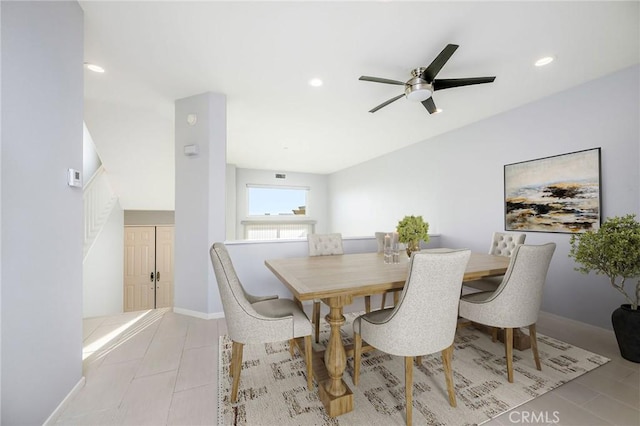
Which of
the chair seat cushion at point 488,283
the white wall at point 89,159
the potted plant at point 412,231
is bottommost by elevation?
the chair seat cushion at point 488,283

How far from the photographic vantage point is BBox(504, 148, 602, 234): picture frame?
262cm

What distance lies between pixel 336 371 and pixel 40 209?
1.82 meters

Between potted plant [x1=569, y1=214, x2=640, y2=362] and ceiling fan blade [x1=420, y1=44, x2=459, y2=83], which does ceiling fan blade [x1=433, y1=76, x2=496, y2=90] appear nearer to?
ceiling fan blade [x1=420, y1=44, x2=459, y2=83]

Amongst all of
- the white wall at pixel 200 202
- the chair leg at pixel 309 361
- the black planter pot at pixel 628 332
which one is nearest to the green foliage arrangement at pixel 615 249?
the black planter pot at pixel 628 332

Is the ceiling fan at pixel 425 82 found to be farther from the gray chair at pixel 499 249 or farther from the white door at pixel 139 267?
the white door at pixel 139 267

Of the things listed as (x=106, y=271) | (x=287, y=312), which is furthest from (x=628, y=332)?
(x=106, y=271)

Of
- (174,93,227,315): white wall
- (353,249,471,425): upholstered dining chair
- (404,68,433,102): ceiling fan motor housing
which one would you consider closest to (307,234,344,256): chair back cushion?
(174,93,227,315): white wall

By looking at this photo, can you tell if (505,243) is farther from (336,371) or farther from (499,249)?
(336,371)

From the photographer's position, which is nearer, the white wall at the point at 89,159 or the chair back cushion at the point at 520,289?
the chair back cushion at the point at 520,289

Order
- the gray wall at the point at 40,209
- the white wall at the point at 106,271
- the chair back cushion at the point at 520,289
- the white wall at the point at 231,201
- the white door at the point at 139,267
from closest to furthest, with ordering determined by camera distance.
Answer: the gray wall at the point at 40,209 < the chair back cushion at the point at 520,289 < the white wall at the point at 106,271 < the white door at the point at 139,267 < the white wall at the point at 231,201

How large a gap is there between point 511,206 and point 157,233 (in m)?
6.33

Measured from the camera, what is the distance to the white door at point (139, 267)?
16.6 ft

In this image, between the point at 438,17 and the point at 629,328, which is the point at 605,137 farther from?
the point at 438,17

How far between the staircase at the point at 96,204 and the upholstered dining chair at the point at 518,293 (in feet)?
15.8
